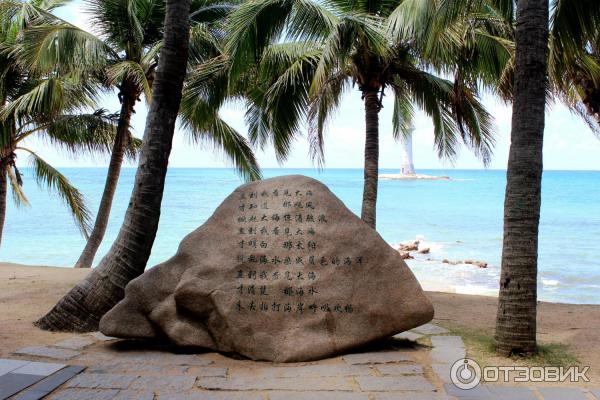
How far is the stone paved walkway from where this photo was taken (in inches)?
165

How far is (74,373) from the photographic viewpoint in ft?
15.1

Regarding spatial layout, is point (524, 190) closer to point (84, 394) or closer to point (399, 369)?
point (399, 369)

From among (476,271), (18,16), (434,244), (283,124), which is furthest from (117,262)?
(434,244)

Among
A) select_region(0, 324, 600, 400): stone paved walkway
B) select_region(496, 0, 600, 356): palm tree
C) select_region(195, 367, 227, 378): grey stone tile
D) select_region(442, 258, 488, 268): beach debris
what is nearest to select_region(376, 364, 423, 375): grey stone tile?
select_region(0, 324, 600, 400): stone paved walkway

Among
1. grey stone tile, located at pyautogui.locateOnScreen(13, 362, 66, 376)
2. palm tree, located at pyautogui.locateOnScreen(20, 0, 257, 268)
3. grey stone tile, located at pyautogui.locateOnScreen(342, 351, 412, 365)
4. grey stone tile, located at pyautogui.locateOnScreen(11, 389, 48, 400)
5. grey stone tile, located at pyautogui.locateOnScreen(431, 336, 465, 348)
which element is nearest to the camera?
grey stone tile, located at pyautogui.locateOnScreen(11, 389, 48, 400)

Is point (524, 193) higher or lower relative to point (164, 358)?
higher

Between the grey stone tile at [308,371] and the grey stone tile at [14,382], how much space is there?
1608 millimetres

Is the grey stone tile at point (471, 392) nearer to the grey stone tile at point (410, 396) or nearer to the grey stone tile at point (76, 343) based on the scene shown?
the grey stone tile at point (410, 396)

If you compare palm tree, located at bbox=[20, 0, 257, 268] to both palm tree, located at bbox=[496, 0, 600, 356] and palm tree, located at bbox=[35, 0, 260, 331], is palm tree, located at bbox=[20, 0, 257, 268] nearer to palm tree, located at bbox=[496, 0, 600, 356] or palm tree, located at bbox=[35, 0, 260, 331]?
palm tree, located at bbox=[35, 0, 260, 331]

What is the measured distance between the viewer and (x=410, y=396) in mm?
4160

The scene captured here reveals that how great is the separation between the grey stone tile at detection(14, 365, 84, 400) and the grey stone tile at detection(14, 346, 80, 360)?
0.37 meters

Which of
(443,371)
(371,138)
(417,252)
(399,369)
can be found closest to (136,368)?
(399,369)

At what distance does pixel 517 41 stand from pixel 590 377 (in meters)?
3.10

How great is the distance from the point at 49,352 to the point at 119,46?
7.41m
